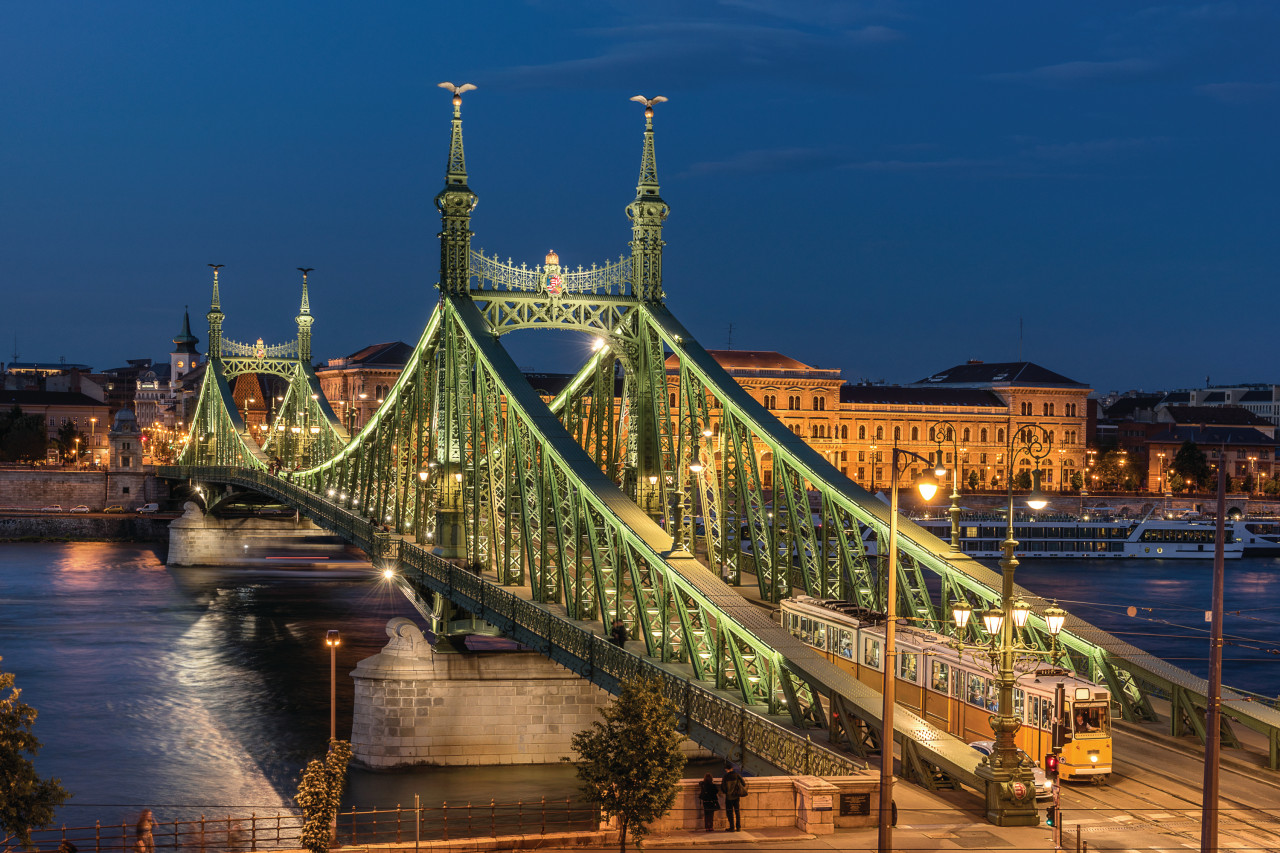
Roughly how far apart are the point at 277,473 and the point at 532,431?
176 ft

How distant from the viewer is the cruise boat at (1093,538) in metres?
128

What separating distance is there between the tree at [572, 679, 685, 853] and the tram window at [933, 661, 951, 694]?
8601 mm

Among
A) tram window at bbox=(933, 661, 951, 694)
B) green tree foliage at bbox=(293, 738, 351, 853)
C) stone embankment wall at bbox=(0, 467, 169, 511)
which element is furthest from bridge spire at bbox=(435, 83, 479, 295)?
stone embankment wall at bbox=(0, 467, 169, 511)

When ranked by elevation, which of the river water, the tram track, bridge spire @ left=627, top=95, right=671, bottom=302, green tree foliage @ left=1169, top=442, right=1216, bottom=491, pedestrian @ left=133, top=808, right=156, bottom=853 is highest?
bridge spire @ left=627, top=95, right=671, bottom=302

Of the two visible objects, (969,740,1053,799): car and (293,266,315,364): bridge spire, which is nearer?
(969,740,1053,799): car

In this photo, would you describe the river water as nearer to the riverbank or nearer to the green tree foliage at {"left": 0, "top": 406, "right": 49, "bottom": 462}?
the riverbank

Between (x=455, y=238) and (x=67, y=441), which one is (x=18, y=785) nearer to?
(x=455, y=238)

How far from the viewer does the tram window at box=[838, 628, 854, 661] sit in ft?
112

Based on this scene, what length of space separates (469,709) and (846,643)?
507 inches

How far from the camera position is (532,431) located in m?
40.8

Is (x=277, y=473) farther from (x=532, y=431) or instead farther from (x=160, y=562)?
(x=532, y=431)

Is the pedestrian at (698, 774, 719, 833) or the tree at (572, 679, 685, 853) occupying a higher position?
the tree at (572, 679, 685, 853)

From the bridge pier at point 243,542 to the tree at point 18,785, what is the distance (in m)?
91.5

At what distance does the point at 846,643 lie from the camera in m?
34.3
